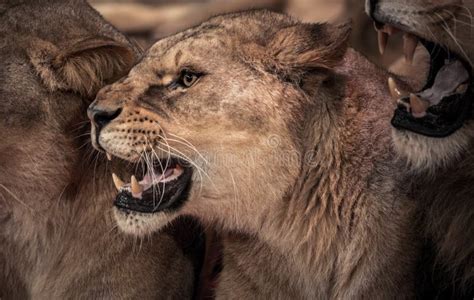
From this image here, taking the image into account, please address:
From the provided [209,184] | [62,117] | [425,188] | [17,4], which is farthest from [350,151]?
[17,4]

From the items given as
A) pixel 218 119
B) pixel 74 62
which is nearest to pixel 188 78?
pixel 218 119

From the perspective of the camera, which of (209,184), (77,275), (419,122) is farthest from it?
(77,275)

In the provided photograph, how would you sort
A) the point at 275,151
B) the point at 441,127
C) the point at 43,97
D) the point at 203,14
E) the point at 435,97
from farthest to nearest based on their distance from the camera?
the point at 203,14, the point at 43,97, the point at 275,151, the point at 435,97, the point at 441,127

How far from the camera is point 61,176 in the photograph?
331 cm

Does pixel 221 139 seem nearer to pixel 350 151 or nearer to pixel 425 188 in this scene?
pixel 350 151

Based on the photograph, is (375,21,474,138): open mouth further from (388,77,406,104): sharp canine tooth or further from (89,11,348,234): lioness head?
(89,11,348,234): lioness head

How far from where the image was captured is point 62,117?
→ 10.8 ft

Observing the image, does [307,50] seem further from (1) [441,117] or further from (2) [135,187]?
(2) [135,187]

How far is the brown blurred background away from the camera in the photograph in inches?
291

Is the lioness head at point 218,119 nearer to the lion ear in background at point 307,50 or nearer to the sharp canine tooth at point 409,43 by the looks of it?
the lion ear in background at point 307,50

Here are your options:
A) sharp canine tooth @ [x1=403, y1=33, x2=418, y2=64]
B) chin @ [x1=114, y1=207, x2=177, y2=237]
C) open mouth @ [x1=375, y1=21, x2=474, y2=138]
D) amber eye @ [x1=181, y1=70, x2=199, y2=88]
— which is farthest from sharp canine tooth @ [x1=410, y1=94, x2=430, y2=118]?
chin @ [x1=114, y1=207, x2=177, y2=237]

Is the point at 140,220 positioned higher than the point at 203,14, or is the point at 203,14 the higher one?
the point at 140,220

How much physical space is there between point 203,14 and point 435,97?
4974 mm

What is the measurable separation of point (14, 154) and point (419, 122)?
1.44 m
